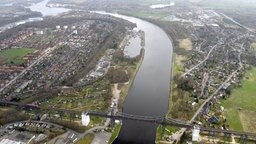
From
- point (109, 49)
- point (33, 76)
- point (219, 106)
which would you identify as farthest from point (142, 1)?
point (219, 106)

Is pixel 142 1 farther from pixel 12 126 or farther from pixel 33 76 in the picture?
pixel 12 126

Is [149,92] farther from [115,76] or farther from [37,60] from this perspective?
[37,60]

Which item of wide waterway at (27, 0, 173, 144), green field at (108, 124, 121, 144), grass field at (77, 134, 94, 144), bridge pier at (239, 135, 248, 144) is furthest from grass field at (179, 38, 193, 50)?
grass field at (77, 134, 94, 144)

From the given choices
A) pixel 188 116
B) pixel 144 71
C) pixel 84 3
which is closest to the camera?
pixel 188 116

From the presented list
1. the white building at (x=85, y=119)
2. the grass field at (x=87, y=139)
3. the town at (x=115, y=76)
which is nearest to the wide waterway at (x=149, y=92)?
the town at (x=115, y=76)

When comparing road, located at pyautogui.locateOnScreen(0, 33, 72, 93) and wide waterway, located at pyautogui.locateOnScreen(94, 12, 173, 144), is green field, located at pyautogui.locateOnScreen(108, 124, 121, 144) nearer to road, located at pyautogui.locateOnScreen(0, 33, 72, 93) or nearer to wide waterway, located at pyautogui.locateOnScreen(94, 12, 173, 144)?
wide waterway, located at pyautogui.locateOnScreen(94, 12, 173, 144)

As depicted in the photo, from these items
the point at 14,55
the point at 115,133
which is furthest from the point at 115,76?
the point at 14,55
